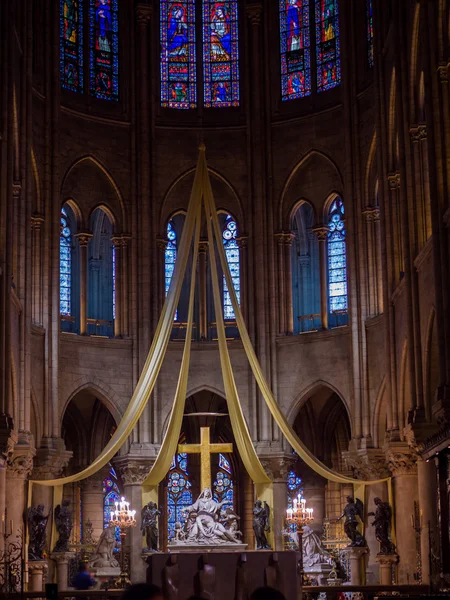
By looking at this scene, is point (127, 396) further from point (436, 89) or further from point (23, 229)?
point (436, 89)

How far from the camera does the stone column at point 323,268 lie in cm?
3766

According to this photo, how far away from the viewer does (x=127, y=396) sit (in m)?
37.2

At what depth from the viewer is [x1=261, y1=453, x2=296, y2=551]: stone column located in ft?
118

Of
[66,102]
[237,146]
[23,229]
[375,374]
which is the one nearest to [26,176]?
[23,229]

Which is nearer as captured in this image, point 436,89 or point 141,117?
point 436,89

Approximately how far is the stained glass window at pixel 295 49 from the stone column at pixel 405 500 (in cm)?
1337

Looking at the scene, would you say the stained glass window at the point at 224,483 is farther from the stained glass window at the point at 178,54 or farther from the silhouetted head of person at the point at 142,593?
the silhouetted head of person at the point at 142,593

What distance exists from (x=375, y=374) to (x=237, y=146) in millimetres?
9351

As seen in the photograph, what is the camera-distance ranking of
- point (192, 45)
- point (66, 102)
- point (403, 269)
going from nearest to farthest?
point (403, 269) < point (66, 102) < point (192, 45)

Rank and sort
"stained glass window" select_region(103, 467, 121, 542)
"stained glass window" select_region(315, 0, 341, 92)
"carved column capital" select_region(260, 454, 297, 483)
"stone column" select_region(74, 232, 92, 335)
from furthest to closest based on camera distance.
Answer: "stained glass window" select_region(103, 467, 121, 542), "stained glass window" select_region(315, 0, 341, 92), "stone column" select_region(74, 232, 92, 335), "carved column capital" select_region(260, 454, 297, 483)

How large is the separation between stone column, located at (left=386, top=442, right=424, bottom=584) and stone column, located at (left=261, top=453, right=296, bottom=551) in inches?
187

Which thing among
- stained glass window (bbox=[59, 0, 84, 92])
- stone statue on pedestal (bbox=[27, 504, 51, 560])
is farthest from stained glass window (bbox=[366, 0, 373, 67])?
stone statue on pedestal (bbox=[27, 504, 51, 560])

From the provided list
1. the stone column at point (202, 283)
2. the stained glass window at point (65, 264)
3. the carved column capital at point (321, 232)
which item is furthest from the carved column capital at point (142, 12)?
the carved column capital at point (321, 232)

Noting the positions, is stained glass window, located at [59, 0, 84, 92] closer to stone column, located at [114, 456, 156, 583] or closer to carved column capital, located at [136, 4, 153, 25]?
carved column capital, located at [136, 4, 153, 25]
